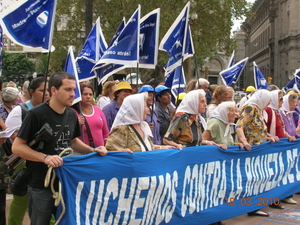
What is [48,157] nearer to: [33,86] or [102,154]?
[102,154]

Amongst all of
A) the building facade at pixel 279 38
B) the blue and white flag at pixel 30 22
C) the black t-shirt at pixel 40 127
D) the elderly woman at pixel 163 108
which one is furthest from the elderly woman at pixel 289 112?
the building facade at pixel 279 38

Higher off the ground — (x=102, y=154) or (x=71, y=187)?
(x=102, y=154)

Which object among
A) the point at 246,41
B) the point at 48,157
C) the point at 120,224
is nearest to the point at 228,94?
the point at 120,224

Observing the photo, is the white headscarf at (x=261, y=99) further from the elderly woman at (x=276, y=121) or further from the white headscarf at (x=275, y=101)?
the white headscarf at (x=275, y=101)

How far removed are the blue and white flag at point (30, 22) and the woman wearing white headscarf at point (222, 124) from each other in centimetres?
259

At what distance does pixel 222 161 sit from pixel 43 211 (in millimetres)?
2805

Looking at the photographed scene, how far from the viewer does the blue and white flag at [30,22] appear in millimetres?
4473

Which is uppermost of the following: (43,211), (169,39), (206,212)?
(169,39)

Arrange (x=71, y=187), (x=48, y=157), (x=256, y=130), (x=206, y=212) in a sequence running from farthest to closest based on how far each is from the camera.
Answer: (x=256, y=130)
(x=206, y=212)
(x=71, y=187)
(x=48, y=157)

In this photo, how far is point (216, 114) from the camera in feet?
19.4

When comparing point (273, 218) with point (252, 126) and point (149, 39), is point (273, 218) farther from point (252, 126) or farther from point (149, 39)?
point (149, 39)

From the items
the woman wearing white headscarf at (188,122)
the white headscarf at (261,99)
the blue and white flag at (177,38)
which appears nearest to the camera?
the woman wearing white headscarf at (188,122)

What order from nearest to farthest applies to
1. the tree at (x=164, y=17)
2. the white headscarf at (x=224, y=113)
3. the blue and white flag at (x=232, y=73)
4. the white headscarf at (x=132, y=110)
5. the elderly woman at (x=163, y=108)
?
the white headscarf at (x=132, y=110) → the white headscarf at (x=224, y=113) → the elderly woman at (x=163, y=108) → the blue and white flag at (x=232, y=73) → the tree at (x=164, y=17)

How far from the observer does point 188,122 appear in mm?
5340
